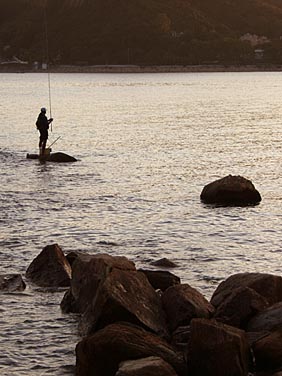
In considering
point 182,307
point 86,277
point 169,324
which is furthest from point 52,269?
point 182,307

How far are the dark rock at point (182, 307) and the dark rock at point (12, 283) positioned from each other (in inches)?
181

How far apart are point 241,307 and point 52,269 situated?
579cm

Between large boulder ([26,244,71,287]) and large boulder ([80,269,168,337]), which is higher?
large boulder ([80,269,168,337])

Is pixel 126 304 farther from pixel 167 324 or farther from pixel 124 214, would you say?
pixel 124 214

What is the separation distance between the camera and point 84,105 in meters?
108

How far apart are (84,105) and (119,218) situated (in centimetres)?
8167

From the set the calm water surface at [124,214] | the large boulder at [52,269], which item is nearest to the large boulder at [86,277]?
the calm water surface at [124,214]

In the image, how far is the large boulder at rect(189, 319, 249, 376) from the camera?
13.2m

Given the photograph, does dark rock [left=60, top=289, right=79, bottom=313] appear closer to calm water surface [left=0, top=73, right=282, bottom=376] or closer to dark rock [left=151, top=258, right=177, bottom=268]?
calm water surface [left=0, top=73, right=282, bottom=376]

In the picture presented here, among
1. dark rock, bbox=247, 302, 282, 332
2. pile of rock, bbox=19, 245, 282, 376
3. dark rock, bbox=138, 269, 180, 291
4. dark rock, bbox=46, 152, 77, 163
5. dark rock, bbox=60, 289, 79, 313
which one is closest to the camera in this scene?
pile of rock, bbox=19, 245, 282, 376

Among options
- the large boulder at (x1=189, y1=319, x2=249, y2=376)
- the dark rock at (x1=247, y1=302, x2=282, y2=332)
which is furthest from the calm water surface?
the dark rock at (x1=247, y1=302, x2=282, y2=332)

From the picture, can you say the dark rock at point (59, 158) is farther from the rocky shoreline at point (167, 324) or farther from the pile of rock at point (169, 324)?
the pile of rock at point (169, 324)

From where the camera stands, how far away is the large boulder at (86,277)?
635 inches

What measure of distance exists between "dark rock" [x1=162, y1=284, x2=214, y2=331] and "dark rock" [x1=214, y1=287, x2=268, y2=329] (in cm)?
31
